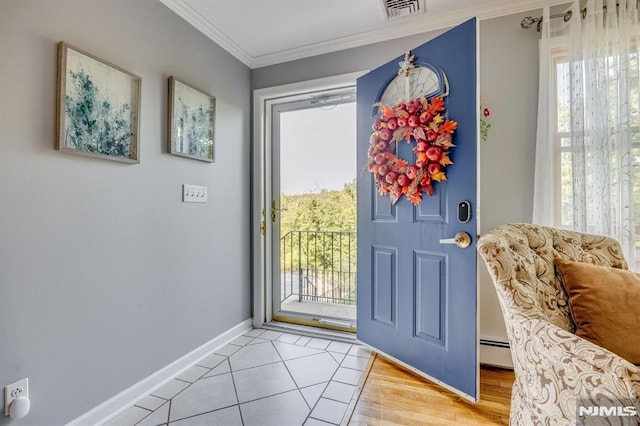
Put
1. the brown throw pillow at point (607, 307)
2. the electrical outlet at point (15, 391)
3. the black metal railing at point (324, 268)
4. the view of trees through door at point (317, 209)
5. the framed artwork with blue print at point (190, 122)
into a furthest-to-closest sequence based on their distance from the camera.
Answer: the black metal railing at point (324, 268) < the view of trees through door at point (317, 209) < the framed artwork with blue print at point (190, 122) < the electrical outlet at point (15, 391) < the brown throw pillow at point (607, 307)

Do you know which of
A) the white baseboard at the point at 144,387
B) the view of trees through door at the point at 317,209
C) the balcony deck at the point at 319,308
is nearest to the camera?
the white baseboard at the point at 144,387

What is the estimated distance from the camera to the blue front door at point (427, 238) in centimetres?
158

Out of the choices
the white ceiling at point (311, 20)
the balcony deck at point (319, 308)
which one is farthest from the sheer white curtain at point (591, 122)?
the balcony deck at point (319, 308)

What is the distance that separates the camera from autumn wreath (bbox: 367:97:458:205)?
168 cm

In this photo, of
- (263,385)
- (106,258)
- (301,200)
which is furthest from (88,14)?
(263,385)

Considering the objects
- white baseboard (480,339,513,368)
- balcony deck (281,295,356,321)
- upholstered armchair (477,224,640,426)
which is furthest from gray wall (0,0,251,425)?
white baseboard (480,339,513,368)

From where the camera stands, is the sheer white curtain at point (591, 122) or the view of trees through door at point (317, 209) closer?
the sheer white curtain at point (591, 122)

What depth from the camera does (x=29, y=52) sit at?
1.22 metres

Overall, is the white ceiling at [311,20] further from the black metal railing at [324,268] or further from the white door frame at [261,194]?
the black metal railing at [324,268]

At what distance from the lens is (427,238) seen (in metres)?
1.79

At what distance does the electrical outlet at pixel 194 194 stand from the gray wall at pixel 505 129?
193 centimetres

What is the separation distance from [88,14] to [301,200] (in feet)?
6.07

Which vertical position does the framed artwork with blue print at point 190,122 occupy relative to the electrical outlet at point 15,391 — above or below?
above

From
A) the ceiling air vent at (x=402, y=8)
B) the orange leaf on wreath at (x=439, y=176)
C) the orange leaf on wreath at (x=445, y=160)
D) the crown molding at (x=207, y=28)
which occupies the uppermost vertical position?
the ceiling air vent at (x=402, y=8)
